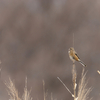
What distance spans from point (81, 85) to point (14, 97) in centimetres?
112

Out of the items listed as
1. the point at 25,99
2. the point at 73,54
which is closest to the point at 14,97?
the point at 25,99

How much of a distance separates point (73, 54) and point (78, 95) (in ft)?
3.81

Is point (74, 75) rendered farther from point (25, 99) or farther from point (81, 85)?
point (25, 99)

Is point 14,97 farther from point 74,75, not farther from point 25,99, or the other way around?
point 74,75

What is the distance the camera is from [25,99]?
2.67m

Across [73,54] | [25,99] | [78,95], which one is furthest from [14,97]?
[73,54]

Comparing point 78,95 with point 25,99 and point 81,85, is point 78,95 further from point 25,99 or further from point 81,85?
point 25,99

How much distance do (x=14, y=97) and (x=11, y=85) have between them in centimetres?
23

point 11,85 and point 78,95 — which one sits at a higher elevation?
point 11,85

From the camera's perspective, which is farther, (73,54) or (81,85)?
(73,54)

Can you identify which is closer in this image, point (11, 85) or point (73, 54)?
point (11, 85)

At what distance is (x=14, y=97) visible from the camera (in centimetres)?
271

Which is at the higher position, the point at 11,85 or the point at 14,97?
the point at 11,85

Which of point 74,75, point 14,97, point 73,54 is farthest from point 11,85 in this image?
point 73,54
